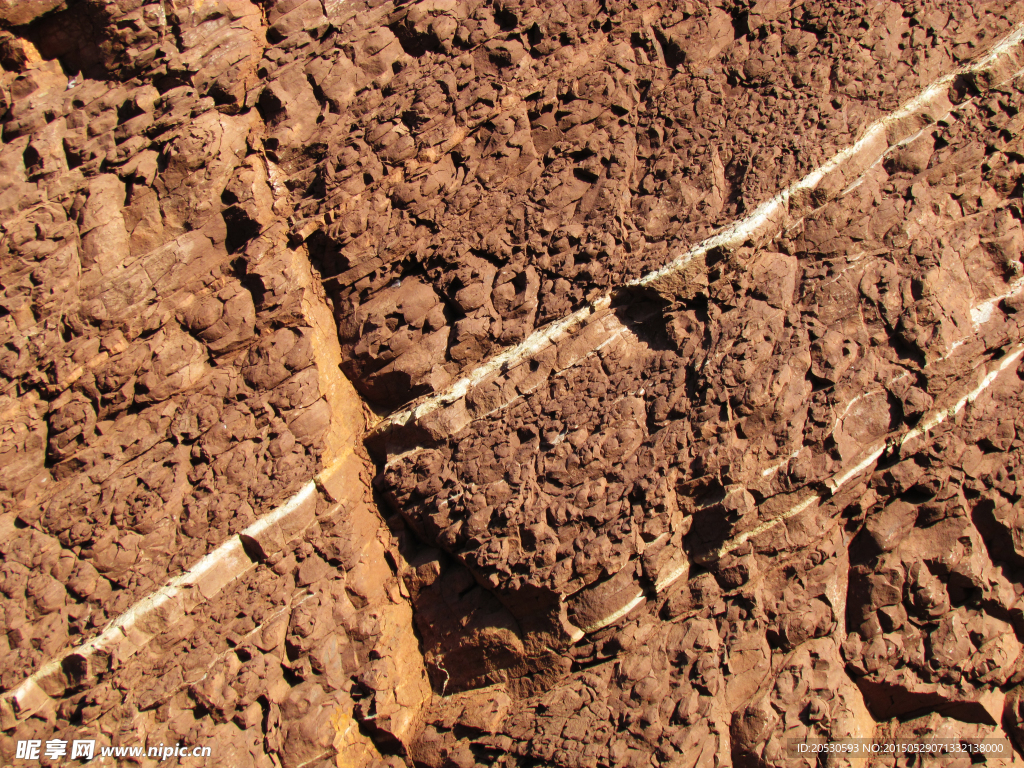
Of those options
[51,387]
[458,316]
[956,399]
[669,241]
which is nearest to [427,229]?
[458,316]

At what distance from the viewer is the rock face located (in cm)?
350

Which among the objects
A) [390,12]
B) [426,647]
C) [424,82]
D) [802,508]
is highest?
[390,12]

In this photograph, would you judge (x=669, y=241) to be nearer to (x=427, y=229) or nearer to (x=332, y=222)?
(x=427, y=229)

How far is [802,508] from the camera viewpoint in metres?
3.52

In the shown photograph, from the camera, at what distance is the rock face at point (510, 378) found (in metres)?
3.50

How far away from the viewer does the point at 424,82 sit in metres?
4.30

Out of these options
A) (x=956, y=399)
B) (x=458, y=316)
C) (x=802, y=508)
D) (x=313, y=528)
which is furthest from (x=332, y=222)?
(x=956, y=399)

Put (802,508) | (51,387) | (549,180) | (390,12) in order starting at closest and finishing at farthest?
(802,508), (51,387), (549,180), (390,12)

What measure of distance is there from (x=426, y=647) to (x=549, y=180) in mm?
2906

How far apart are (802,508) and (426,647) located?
88.3 inches

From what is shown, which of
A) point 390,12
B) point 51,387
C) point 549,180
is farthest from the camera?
point 390,12

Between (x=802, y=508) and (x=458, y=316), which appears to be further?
(x=458, y=316)

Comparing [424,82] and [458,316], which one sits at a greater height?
[424,82]

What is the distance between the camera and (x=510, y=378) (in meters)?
3.89
